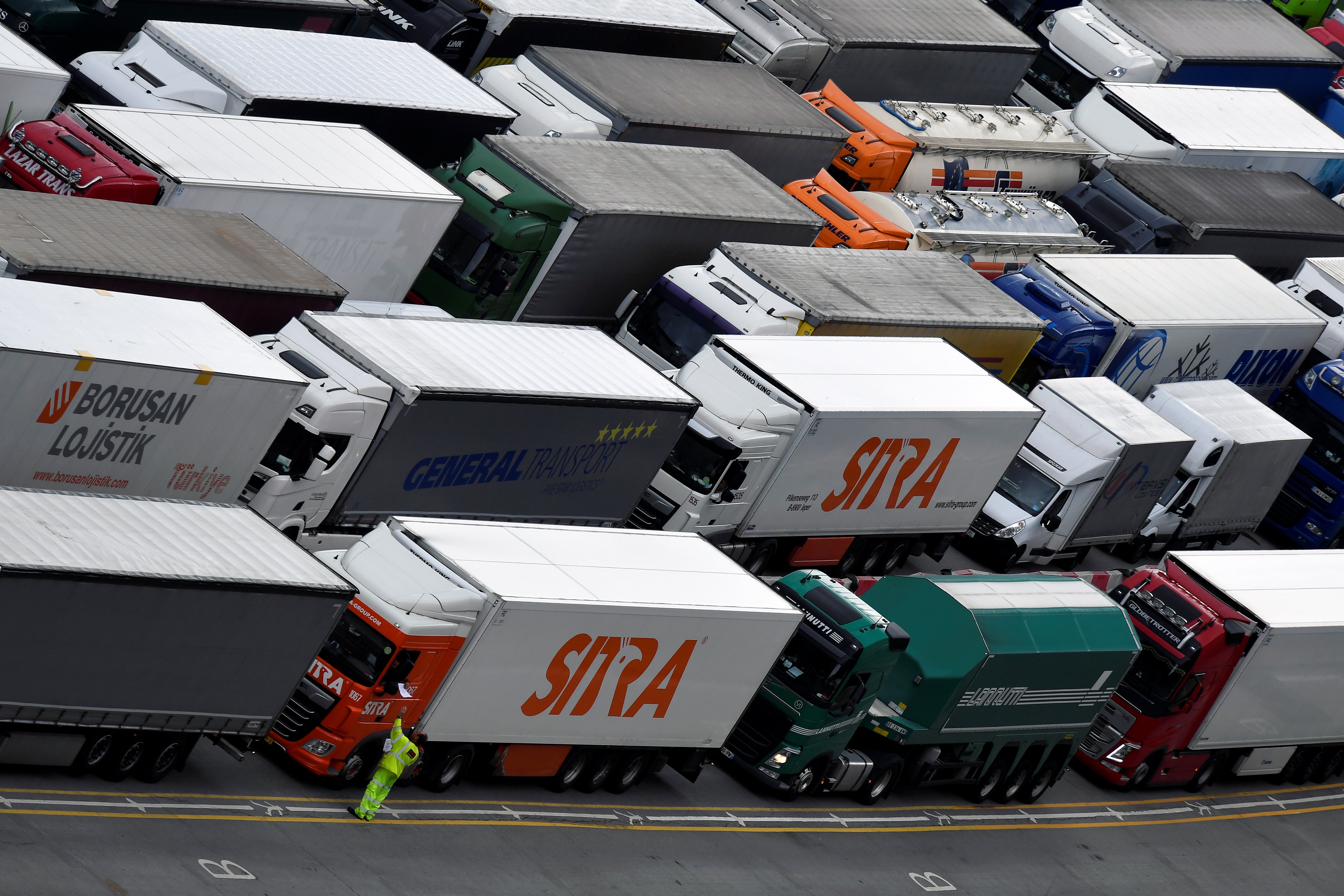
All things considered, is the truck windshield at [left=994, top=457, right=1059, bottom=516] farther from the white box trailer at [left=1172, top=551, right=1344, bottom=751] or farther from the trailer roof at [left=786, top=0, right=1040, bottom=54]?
the trailer roof at [left=786, top=0, right=1040, bottom=54]

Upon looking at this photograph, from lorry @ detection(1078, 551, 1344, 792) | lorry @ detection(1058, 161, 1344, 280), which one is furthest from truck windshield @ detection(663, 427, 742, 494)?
lorry @ detection(1058, 161, 1344, 280)

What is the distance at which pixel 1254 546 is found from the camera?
44656mm

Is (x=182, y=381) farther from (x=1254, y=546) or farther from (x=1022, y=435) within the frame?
(x=1254, y=546)

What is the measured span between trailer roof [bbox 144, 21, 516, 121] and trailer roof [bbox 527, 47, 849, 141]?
2.08 meters

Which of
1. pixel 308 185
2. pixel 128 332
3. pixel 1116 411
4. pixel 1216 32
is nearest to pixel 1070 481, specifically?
pixel 1116 411

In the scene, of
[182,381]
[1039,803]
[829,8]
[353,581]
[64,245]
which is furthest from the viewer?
[829,8]

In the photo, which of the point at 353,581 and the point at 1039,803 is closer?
the point at 353,581

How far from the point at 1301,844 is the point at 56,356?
21.8 m

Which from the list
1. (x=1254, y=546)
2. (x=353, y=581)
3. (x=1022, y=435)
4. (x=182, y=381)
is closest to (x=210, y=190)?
(x=182, y=381)

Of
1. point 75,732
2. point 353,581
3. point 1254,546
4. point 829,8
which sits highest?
point 829,8

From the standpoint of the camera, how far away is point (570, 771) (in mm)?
26359

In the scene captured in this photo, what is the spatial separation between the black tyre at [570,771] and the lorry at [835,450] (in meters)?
5.89

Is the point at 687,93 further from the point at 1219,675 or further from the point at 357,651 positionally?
the point at 357,651

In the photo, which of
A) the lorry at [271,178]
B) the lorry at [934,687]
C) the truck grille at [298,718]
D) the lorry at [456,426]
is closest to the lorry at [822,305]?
the lorry at [456,426]
